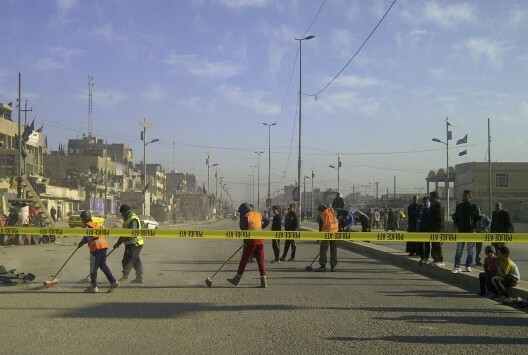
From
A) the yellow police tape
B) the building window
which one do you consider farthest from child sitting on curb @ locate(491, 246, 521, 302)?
the building window

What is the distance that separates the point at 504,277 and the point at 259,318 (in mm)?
4561

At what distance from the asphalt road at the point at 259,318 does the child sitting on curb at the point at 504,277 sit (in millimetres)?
334

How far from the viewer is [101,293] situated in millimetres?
10227

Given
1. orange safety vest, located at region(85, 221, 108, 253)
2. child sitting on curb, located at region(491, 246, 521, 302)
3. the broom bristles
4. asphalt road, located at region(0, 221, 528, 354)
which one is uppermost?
orange safety vest, located at region(85, 221, 108, 253)

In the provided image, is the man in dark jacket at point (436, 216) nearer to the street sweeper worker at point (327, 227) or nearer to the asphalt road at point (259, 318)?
the asphalt road at point (259, 318)

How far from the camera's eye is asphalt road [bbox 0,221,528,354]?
6.46m

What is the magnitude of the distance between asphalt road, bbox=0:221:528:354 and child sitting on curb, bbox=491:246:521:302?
33cm

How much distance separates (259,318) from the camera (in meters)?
8.03

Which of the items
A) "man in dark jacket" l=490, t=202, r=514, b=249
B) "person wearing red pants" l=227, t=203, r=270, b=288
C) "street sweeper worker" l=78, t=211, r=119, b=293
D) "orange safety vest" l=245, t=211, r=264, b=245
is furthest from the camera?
"man in dark jacket" l=490, t=202, r=514, b=249

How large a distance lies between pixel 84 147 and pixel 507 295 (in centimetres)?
9946

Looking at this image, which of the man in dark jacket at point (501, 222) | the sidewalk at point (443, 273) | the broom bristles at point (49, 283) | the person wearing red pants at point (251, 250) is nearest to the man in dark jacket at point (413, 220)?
the sidewalk at point (443, 273)

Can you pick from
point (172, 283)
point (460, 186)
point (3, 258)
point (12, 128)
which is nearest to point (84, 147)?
point (12, 128)

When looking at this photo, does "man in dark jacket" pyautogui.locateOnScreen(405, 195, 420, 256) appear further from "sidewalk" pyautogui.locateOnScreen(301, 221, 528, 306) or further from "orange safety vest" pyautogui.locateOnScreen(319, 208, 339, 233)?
"orange safety vest" pyautogui.locateOnScreen(319, 208, 339, 233)

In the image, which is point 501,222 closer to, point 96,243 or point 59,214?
point 96,243
